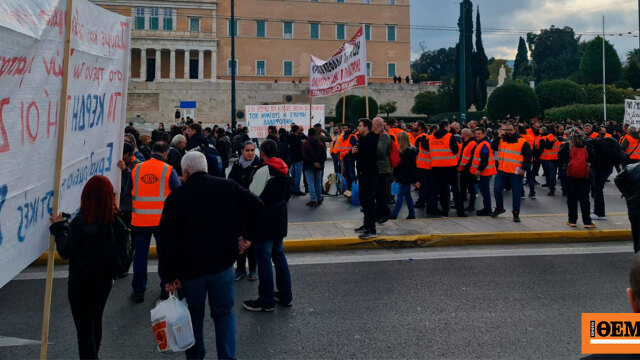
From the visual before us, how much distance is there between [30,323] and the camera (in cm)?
496

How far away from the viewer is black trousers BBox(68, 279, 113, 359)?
3.65m

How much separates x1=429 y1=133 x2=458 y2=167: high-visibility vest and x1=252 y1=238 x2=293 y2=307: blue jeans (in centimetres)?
528

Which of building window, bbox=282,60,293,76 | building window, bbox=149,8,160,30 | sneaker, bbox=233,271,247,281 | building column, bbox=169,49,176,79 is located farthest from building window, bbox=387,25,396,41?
sneaker, bbox=233,271,247,281

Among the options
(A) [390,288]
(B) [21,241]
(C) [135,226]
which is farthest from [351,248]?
(B) [21,241]

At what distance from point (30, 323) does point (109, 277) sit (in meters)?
1.78

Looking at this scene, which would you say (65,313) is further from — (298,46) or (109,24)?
(298,46)

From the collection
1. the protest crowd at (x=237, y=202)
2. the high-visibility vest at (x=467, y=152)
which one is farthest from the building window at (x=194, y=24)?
the high-visibility vest at (x=467, y=152)

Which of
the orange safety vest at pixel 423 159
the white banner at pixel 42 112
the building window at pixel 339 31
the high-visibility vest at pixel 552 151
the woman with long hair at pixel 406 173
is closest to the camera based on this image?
the white banner at pixel 42 112

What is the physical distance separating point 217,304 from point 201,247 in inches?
16.4

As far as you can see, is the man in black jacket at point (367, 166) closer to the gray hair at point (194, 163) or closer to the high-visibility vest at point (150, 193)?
the high-visibility vest at point (150, 193)

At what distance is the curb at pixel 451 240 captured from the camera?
309 inches

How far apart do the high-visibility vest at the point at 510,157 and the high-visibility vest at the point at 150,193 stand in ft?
20.1

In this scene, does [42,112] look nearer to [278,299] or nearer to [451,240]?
[278,299]

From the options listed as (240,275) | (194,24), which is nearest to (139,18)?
(194,24)
